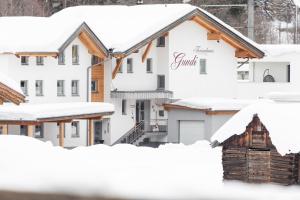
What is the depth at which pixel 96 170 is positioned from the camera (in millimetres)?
1989

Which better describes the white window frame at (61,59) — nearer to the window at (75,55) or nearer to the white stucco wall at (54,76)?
the white stucco wall at (54,76)

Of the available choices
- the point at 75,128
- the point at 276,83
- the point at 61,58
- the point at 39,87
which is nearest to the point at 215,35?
the point at 276,83

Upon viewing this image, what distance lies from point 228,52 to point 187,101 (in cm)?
485

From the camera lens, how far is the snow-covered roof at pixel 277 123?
23.1 meters

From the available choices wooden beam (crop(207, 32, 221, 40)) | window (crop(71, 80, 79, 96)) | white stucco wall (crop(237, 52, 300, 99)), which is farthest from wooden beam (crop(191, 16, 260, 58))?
window (crop(71, 80, 79, 96))

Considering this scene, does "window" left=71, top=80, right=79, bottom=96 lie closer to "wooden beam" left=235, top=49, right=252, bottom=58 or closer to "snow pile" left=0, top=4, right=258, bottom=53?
"snow pile" left=0, top=4, right=258, bottom=53

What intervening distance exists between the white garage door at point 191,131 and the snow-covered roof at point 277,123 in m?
15.5

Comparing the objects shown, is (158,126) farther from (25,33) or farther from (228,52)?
(25,33)

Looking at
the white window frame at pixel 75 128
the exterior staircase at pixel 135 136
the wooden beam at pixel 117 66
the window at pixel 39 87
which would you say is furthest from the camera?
the exterior staircase at pixel 135 136

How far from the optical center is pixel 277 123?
24422 mm

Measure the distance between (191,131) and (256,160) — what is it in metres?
17.0

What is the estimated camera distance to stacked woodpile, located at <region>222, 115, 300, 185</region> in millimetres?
24691

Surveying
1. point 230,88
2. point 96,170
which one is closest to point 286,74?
point 230,88

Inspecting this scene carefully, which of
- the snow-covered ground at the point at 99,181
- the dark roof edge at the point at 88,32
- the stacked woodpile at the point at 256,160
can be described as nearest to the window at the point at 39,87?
the dark roof edge at the point at 88,32
